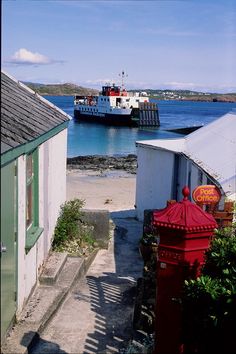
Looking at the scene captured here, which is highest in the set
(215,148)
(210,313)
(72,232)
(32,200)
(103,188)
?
(215,148)

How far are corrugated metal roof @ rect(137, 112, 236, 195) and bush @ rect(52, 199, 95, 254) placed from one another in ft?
8.75

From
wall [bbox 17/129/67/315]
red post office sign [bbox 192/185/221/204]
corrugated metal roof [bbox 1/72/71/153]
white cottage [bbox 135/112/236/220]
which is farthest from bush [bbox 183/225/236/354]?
white cottage [bbox 135/112/236/220]

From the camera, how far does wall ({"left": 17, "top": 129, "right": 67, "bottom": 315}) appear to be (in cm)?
659

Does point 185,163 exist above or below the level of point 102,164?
above

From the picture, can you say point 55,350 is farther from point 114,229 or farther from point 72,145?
point 72,145

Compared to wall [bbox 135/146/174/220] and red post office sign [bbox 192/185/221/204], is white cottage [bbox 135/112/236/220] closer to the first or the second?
wall [bbox 135/146/174/220]

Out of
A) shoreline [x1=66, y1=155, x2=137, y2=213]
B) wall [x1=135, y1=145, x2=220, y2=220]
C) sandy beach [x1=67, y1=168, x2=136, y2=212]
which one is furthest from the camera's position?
shoreline [x1=66, y1=155, x2=137, y2=213]

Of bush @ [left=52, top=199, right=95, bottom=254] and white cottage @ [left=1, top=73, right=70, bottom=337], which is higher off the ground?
white cottage @ [left=1, top=73, right=70, bottom=337]

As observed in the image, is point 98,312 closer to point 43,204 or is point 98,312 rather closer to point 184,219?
point 43,204

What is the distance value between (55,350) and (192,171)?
5973mm

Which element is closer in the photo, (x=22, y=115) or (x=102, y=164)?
(x=22, y=115)

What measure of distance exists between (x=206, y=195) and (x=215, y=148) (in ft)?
10.8

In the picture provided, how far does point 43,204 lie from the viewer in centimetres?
835

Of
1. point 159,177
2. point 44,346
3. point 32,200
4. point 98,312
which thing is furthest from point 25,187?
point 159,177
